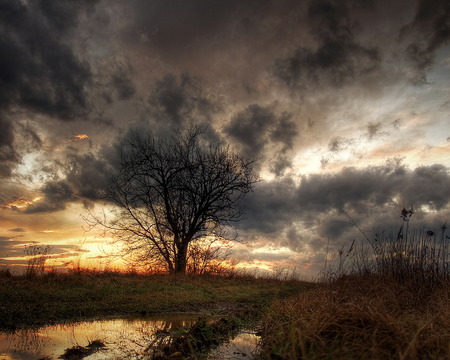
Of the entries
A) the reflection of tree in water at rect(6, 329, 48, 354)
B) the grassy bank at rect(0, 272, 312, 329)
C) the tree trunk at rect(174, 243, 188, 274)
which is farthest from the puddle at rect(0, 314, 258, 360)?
the tree trunk at rect(174, 243, 188, 274)

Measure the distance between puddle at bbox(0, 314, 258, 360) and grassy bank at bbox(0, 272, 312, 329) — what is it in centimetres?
69

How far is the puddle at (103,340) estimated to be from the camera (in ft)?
12.8

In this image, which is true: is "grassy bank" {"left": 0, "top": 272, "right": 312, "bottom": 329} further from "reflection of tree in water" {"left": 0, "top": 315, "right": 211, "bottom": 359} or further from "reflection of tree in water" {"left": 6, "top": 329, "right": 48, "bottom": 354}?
"reflection of tree in water" {"left": 0, "top": 315, "right": 211, "bottom": 359}

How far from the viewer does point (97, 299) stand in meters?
7.85

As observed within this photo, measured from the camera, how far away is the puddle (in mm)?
3916

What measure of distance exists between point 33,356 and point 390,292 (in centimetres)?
620

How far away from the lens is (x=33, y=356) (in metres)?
3.80

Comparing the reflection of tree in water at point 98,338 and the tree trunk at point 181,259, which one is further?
the tree trunk at point 181,259

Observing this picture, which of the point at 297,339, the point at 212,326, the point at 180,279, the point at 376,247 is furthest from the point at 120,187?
the point at 297,339

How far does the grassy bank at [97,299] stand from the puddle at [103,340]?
69 centimetres

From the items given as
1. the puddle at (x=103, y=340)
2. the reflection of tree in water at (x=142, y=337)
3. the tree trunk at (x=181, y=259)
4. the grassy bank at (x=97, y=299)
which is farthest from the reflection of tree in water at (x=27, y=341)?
the tree trunk at (x=181, y=259)

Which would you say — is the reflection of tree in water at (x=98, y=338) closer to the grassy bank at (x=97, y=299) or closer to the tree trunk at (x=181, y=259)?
the grassy bank at (x=97, y=299)

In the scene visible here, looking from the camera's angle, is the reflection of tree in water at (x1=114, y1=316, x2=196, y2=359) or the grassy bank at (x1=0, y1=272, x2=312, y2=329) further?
the grassy bank at (x1=0, y1=272, x2=312, y2=329)

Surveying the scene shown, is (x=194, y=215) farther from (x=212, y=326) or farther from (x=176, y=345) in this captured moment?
(x=176, y=345)
